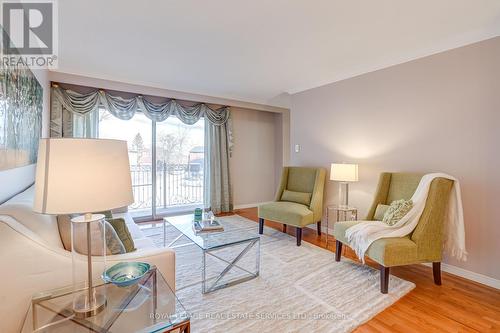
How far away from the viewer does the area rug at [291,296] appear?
1768 mm

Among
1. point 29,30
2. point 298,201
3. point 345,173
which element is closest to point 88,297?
point 29,30

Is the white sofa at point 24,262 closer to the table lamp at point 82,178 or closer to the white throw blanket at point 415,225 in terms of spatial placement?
the table lamp at point 82,178

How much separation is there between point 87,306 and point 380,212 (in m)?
2.70

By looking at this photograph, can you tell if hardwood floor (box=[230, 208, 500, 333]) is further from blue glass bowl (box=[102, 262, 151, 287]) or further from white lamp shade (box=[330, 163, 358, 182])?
blue glass bowl (box=[102, 262, 151, 287])

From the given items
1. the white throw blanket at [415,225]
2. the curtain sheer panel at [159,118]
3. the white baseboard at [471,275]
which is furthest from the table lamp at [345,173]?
the curtain sheer panel at [159,118]

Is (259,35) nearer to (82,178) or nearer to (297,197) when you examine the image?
(82,178)

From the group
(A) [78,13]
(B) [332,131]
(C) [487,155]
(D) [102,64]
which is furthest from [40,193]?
(B) [332,131]

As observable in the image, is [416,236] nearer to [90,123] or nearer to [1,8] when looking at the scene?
[1,8]

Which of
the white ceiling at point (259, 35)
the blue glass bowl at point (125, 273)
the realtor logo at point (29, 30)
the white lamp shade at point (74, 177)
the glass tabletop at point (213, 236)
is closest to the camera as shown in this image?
the white lamp shade at point (74, 177)

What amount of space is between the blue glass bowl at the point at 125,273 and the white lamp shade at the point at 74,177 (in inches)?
18.9

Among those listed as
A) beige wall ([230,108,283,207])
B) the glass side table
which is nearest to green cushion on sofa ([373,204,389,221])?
the glass side table

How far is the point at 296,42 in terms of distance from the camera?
2621 millimetres

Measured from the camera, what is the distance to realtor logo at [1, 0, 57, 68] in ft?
5.18

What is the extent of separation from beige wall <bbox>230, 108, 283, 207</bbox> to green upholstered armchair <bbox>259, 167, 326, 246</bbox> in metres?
1.65
